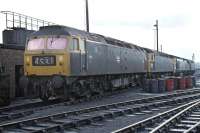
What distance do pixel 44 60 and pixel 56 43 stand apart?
3.14ft

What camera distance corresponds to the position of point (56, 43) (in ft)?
61.2

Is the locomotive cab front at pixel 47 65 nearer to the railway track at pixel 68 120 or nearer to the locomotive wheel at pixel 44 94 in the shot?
the locomotive wheel at pixel 44 94

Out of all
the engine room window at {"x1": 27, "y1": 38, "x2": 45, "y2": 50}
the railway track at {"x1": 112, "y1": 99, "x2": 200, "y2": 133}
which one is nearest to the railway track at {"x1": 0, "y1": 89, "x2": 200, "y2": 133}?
the railway track at {"x1": 112, "y1": 99, "x2": 200, "y2": 133}

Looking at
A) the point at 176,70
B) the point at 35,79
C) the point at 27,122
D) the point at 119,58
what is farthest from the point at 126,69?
the point at 176,70

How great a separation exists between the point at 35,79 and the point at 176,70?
97.0ft

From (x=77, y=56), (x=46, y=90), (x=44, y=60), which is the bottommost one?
(x=46, y=90)

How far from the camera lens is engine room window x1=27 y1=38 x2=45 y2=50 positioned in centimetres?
1886

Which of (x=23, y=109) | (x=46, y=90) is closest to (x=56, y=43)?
(x=46, y=90)

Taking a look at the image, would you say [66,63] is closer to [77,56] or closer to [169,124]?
[77,56]

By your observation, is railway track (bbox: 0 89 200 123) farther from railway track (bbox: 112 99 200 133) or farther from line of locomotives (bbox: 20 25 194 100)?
railway track (bbox: 112 99 200 133)

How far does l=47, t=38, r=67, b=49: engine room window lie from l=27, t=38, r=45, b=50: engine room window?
0.31m

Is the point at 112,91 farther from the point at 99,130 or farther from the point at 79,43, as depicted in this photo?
the point at 99,130

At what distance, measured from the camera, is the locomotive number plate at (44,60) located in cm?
1838

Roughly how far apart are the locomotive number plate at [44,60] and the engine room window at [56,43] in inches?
21.0
